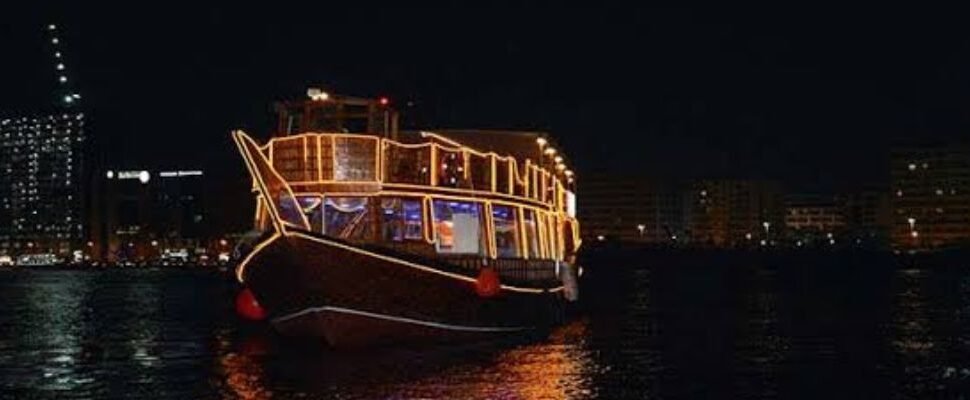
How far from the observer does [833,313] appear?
6019 cm

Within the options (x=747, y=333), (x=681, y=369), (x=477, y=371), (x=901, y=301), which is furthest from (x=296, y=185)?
(x=901, y=301)

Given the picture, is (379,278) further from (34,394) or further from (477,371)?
(34,394)

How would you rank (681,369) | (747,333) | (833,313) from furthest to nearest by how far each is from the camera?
1. (833,313)
2. (747,333)
3. (681,369)

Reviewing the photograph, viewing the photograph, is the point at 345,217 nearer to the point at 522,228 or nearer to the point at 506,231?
the point at 506,231

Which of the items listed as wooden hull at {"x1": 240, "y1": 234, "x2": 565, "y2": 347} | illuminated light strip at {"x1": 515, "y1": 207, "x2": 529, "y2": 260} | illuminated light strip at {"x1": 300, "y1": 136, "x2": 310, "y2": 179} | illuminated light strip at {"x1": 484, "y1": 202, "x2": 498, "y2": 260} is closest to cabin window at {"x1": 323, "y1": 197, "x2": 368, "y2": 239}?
illuminated light strip at {"x1": 300, "y1": 136, "x2": 310, "y2": 179}

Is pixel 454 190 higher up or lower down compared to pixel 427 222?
higher up

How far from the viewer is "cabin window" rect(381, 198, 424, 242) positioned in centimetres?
3538

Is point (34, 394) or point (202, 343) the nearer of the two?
point (34, 394)

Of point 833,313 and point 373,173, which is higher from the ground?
point 373,173

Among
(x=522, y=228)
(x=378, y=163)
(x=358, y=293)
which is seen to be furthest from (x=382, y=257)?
(x=522, y=228)

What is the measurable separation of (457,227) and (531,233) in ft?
21.7

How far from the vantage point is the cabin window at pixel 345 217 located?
34750 mm

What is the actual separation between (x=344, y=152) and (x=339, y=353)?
4572 mm

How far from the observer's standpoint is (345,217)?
35031 millimetres
